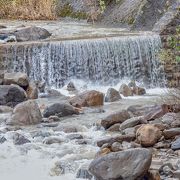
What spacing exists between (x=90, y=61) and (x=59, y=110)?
132 inches

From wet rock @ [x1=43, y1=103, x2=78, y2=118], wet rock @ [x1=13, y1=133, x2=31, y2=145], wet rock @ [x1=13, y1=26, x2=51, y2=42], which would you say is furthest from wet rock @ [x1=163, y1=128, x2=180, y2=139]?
wet rock @ [x1=13, y1=26, x2=51, y2=42]

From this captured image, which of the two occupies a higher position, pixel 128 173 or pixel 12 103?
pixel 128 173

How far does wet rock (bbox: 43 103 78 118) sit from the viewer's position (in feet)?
29.2

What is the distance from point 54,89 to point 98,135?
4132 mm

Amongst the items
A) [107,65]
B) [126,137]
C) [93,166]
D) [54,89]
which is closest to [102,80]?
[107,65]

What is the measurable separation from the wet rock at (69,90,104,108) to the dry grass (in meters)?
9.84

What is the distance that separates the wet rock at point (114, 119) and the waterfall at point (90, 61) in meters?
3.94

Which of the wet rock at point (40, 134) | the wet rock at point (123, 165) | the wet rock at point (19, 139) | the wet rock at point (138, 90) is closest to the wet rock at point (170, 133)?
the wet rock at point (123, 165)

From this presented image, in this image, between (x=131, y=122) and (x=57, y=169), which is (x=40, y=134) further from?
(x=57, y=169)

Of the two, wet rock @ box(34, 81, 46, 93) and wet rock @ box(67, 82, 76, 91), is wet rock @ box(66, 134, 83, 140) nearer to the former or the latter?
wet rock @ box(34, 81, 46, 93)

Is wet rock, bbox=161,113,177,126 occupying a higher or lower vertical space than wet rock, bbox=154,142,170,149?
higher

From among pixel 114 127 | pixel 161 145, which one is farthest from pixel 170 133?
pixel 114 127

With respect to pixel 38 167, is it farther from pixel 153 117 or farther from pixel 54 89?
pixel 54 89

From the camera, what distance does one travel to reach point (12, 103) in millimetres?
9977
